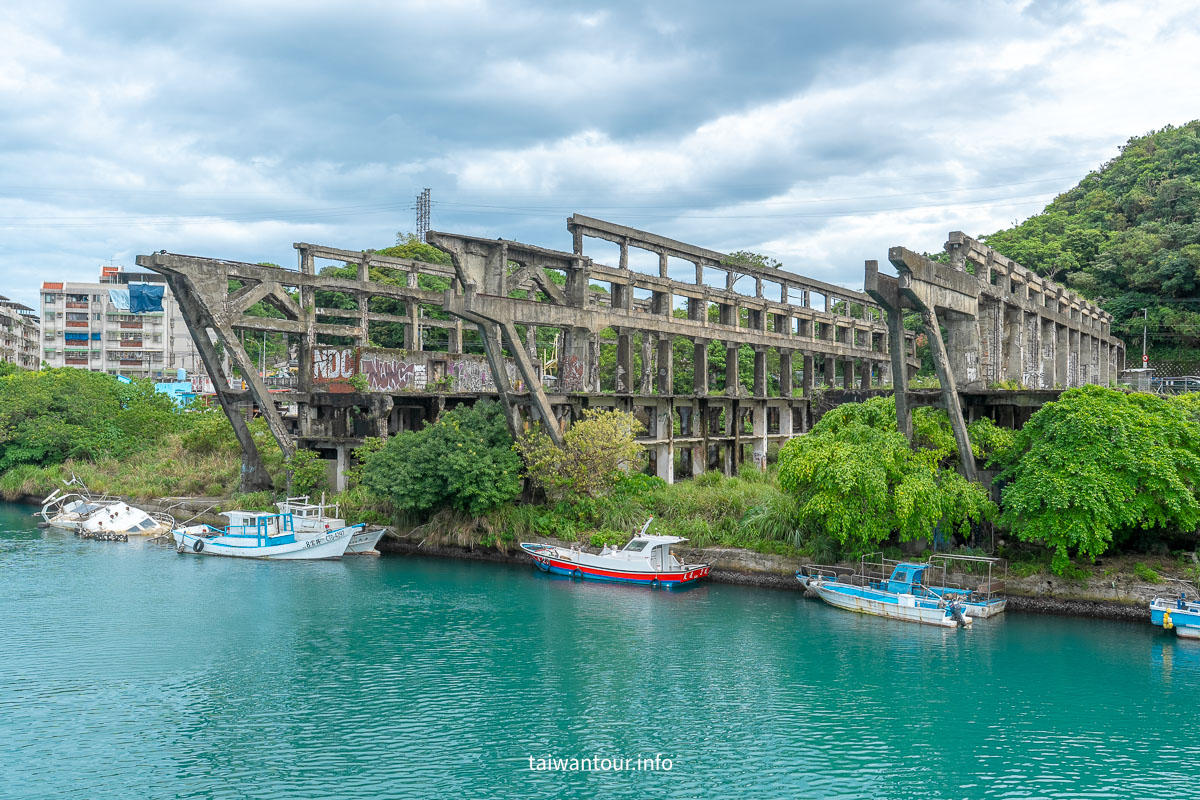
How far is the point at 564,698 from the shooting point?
19.3m

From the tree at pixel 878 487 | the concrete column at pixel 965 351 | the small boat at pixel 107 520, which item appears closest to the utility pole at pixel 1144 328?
the concrete column at pixel 965 351

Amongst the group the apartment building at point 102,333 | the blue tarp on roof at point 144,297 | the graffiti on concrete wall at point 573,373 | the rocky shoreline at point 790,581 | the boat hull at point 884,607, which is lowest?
the boat hull at point 884,607

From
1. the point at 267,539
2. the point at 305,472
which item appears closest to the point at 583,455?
the point at 267,539

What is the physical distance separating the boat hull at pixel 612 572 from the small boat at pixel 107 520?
19.5 m

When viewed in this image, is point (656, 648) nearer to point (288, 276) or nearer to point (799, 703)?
point (799, 703)

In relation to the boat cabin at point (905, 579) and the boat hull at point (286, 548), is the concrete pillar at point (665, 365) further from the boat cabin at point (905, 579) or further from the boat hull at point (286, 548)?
the boat cabin at point (905, 579)

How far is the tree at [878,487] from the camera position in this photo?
2542cm

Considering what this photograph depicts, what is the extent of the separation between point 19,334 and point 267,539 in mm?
88883

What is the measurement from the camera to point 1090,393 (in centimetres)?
2534

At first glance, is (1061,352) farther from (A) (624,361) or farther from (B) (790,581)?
(B) (790,581)

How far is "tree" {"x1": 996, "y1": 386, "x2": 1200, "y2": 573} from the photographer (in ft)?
76.2

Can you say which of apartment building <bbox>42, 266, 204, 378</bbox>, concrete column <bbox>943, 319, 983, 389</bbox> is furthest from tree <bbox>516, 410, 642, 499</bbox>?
apartment building <bbox>42, 266, 204, 378</bbox>

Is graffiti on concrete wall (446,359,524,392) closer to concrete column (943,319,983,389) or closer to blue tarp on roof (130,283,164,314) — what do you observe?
blue tarp on roof (130,283,164,314)

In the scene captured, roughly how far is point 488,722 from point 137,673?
8809 mm
